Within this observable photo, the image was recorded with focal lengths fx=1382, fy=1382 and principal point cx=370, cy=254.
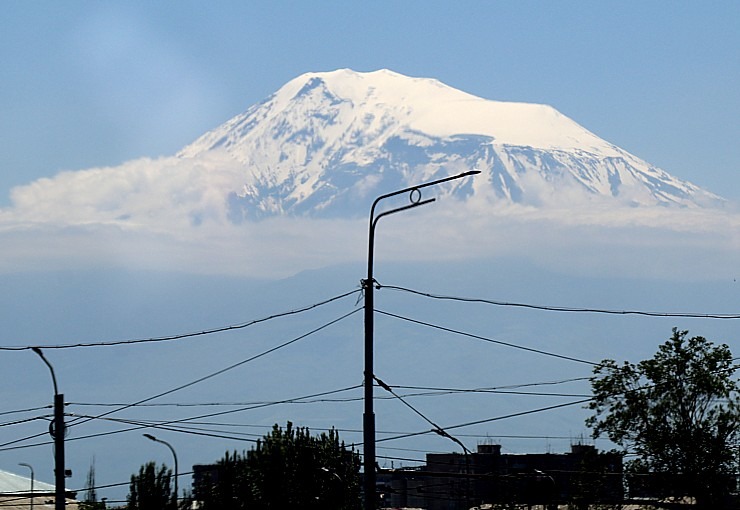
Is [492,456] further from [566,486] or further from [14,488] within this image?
[14,488]

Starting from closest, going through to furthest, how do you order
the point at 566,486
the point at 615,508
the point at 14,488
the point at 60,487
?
the point at 60,487, the point at 615,508, the point at 14,488, the point at 566,486

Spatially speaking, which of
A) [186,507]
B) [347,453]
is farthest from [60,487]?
[347,453]

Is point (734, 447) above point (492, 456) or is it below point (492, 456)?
below

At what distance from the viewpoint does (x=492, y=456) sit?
17112 centimetres

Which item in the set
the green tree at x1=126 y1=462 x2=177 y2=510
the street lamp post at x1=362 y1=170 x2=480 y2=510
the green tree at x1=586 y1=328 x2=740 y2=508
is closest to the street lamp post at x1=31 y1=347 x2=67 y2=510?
the green tree at x1=126 y1=462 x2=177 y2=510

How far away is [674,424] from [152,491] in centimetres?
3471

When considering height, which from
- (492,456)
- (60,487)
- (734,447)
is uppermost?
(492,456)

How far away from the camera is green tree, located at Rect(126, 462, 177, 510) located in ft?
163

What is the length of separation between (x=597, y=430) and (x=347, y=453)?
65.7ft

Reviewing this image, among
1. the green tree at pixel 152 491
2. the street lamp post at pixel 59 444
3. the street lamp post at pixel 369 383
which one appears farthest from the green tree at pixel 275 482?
the street lamp post at pixel 369 383

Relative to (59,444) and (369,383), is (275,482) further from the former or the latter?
(369,383)

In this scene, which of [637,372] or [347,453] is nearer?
[347,453]

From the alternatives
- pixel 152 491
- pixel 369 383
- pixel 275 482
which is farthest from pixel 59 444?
pixel 275 482

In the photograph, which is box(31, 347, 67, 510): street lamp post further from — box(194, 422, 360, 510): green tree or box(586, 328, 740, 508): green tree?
box(586, 328, 740, 508): green tree
